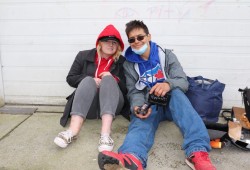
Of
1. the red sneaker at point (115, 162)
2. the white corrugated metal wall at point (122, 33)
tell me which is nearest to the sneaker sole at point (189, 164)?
the red sneaker at point (115, 162)

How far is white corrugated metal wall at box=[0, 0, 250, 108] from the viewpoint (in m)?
4.07

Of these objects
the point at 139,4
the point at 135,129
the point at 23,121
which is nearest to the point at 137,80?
the point at 135,129

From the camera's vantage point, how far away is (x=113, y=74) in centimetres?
374

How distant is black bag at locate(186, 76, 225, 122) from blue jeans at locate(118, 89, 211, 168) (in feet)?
1.30

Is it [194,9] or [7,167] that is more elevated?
[194,9]

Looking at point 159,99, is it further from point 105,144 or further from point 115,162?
point 115,162

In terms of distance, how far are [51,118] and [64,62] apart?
2.80ft

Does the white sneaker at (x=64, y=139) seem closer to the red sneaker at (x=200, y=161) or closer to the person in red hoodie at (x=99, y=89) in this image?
the person in red hoodie at (x=99, y=89)

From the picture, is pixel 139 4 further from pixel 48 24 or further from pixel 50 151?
pixel 50 151

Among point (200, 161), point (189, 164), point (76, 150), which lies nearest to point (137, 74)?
point (76, 150)

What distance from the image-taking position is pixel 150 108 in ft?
10.8

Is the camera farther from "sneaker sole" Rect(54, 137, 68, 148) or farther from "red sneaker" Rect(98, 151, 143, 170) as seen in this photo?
"sneaker sole" Rect(54, 137, 68, 148)

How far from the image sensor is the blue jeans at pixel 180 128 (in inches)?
106

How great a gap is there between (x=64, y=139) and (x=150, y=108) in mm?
958
